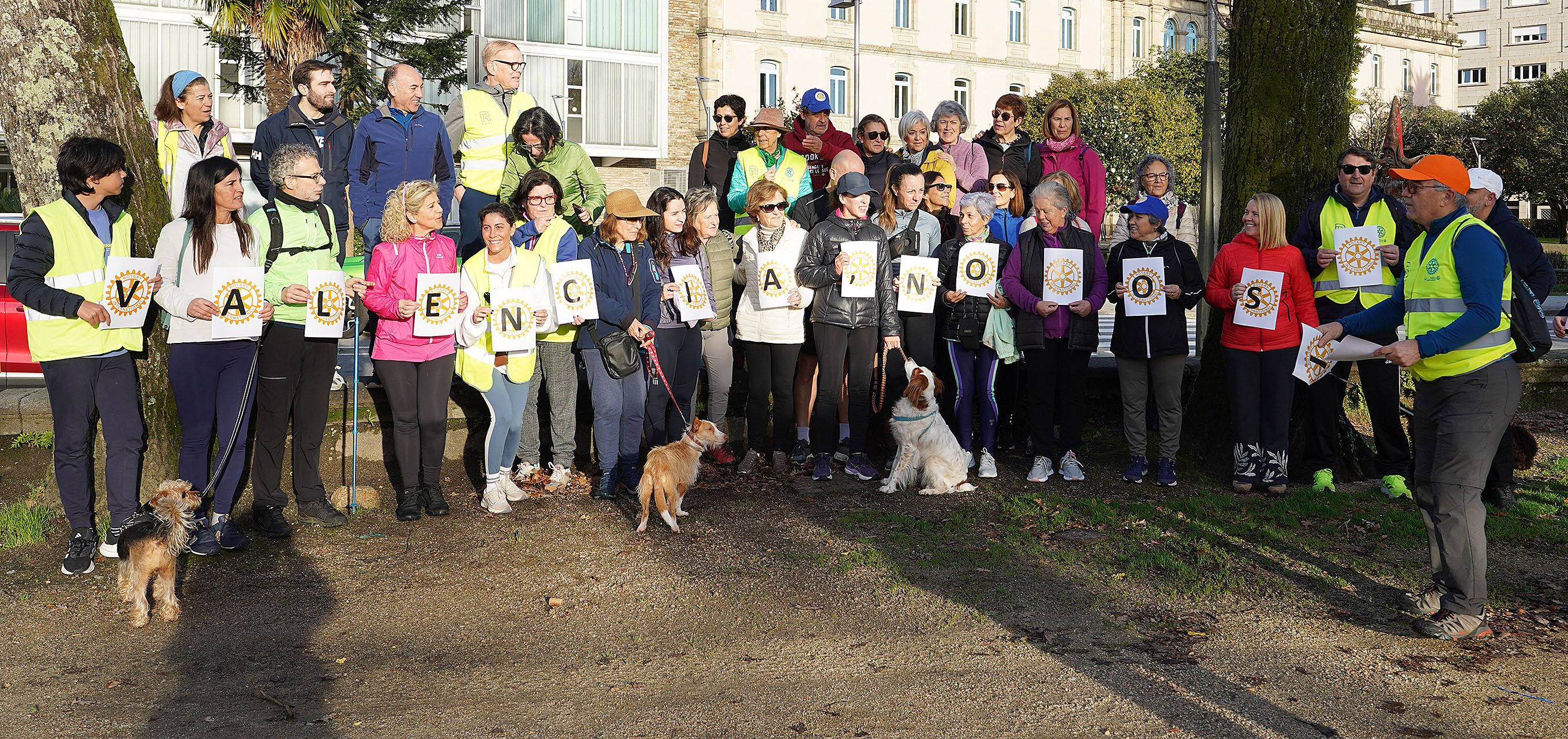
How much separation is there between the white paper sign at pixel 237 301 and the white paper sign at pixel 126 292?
34cm

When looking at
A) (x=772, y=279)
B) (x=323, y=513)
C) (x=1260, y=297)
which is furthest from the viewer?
(x=772, y=279)

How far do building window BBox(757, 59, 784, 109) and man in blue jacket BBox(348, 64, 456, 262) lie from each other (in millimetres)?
39945

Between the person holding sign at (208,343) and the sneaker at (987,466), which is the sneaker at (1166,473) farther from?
the person holding sign at (208,343)

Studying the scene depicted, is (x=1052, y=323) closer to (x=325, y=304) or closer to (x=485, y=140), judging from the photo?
(x=485, y=140)

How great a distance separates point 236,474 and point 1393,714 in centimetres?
586

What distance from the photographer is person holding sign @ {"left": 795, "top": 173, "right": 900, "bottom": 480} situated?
28.7 feet

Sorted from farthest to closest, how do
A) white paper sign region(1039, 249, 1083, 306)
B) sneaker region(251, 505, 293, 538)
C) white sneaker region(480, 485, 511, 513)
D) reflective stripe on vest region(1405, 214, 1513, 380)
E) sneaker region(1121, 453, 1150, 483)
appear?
sneaker region(1121, 453, 1150, 483), white paper sign region(1039, 249, 1083, 306), white sneaker region(480, 485, 511, 513), sneaker region(251, 505, 293, 538), reflective stripe on vest region(1405, 214, 1513, 380)

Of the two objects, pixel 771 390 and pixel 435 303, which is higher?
pixel 435 303

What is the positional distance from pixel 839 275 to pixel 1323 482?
3.60 m

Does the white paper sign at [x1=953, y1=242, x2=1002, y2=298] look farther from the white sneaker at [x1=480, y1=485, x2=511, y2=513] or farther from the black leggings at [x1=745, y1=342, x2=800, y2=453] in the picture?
the white sneaker at [x1=480, y1=485, x2=511, y2=513]

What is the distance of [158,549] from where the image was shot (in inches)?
232

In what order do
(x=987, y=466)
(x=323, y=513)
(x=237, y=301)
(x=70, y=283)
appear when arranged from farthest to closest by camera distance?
(x=987, y=466), (x=323, y=513), (x=237, y=301), (x=70, y=283)

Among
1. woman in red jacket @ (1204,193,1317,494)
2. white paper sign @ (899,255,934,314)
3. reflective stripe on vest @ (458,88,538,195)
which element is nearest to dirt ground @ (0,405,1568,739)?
woman in red jacket @ (1204,193,1317,494)

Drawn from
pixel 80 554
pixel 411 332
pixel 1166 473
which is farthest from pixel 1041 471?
pixel 80 554
